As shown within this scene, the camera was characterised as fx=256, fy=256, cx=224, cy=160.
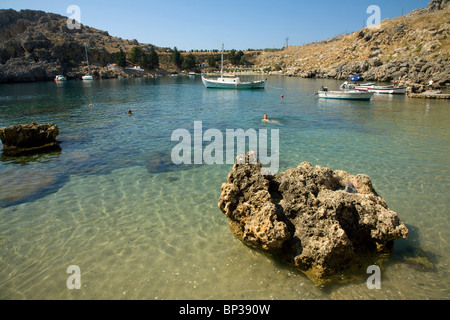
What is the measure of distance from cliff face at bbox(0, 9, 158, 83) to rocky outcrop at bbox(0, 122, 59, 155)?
81.5m

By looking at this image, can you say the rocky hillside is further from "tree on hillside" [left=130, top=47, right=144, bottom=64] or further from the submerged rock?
"tree on hillside" [left=130, top=47, right=144, bottom=64]

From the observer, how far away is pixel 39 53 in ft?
291


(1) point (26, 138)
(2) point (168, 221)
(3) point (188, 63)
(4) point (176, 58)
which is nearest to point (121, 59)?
(4) point (176, 58)

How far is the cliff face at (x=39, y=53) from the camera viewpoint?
7969 cm

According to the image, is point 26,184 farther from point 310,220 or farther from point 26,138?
point 310,220

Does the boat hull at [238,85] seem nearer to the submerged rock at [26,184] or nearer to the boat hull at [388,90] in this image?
the boat hull at [388,90]

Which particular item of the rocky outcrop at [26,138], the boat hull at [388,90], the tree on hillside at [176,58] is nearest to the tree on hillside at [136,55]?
the tree on hillside at [176,58]

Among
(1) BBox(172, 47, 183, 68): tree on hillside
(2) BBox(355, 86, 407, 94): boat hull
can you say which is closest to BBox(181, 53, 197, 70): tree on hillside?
(1) BBox(172, 47, 183, 68): tree on hillside

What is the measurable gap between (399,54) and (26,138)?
84789 mm

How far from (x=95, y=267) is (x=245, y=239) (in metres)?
3.62

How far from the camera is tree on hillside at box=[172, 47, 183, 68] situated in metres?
Answer: 139

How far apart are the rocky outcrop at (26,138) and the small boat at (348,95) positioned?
108ft

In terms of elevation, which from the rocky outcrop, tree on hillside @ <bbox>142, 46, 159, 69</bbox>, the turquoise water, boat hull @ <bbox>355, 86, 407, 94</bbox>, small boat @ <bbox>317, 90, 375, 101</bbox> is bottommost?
the turquoise water

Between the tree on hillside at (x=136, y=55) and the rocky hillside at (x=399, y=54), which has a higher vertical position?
the tree on hillside at (x=136, y=55)
